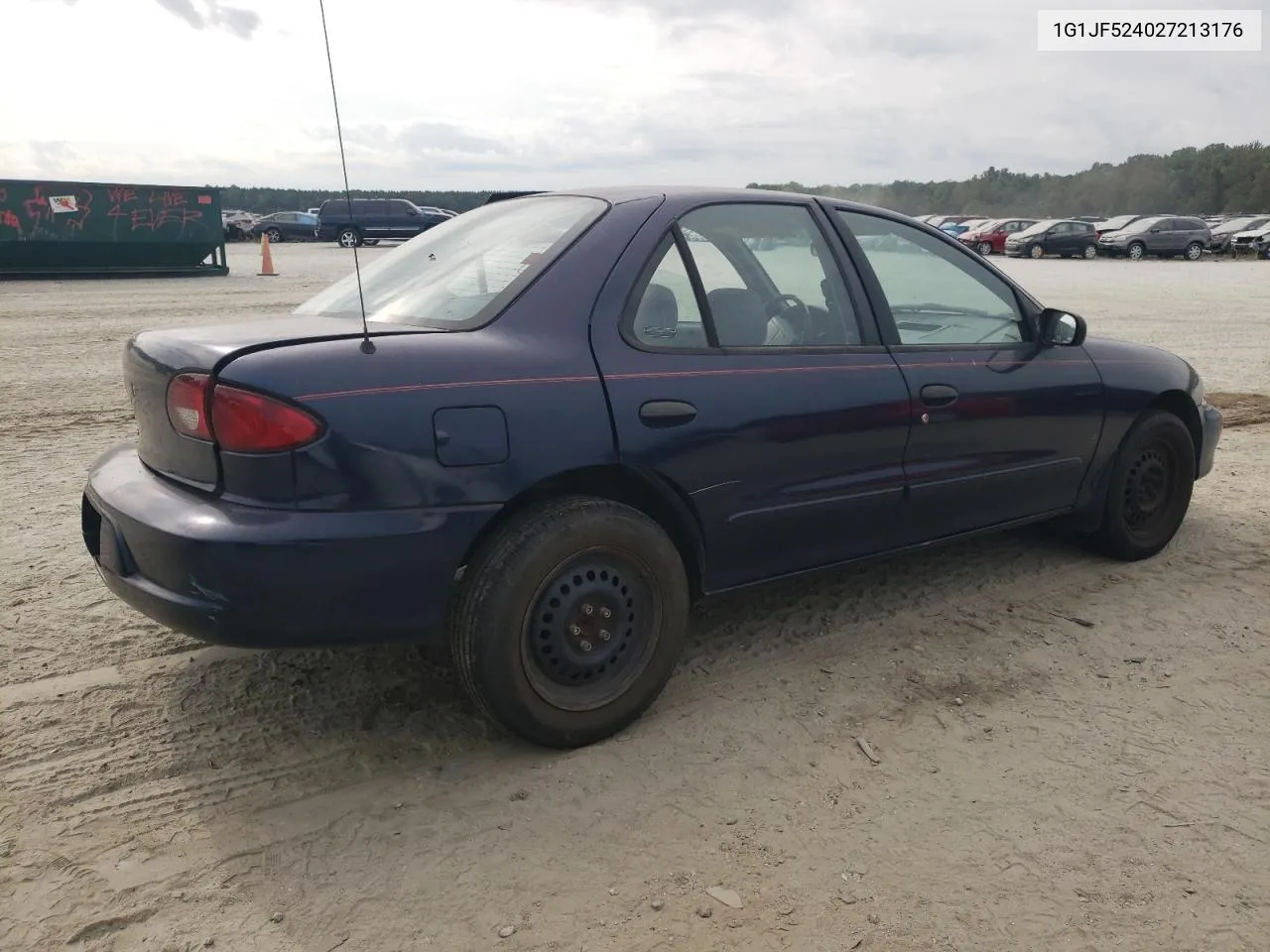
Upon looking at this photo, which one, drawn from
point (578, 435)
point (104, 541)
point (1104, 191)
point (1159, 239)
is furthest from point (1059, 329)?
point (1104, 191)

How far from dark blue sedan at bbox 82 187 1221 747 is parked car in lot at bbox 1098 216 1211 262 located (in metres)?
33.2

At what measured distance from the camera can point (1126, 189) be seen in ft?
241

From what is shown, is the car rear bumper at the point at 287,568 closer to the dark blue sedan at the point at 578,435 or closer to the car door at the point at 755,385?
the dark blue sedan at the point at 578,435

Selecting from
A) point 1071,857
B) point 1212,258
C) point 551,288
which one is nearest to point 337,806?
point 551,288

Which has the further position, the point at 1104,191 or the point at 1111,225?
the point at 1104,191

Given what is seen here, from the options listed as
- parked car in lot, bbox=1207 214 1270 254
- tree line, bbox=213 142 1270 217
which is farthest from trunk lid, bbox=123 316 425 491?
tree line, bbox=213 142 1270 217

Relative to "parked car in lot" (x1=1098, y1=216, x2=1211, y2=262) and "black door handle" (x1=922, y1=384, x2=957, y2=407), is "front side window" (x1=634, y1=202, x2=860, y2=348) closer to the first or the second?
"black door handle" (x1=922, y1=384, x2=957, y2=407)

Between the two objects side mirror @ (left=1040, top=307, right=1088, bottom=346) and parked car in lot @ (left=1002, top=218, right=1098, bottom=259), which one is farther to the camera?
parked car in lot @ (left=1002, top=218, right=1098, bottom=259)

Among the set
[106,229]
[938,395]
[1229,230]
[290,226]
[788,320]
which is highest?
[290,226]

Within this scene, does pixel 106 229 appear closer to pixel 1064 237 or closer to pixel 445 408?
pixel 445 408

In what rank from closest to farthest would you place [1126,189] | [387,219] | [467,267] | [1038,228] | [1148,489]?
[467,267], [1148,489], [387,219], [1038,228], [1126,189]

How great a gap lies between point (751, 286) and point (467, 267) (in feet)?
3.15

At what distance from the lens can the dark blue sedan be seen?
247 cm

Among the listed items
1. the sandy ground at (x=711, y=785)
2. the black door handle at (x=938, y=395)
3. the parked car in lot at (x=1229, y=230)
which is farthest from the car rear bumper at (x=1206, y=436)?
the parked car in lot at (x=1229, y=230)
